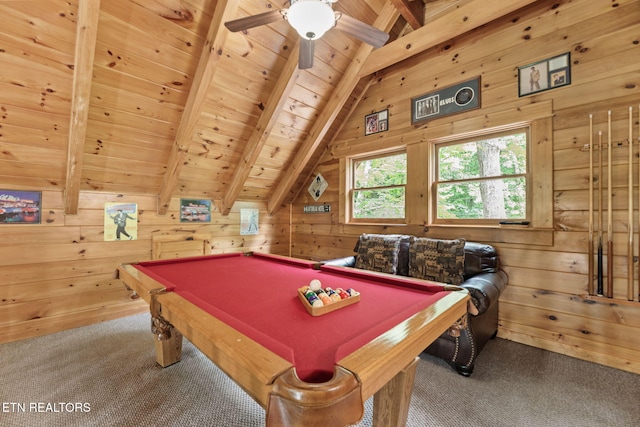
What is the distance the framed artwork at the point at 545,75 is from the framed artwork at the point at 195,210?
12.3 ft

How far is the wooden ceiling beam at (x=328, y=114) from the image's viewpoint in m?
2.81

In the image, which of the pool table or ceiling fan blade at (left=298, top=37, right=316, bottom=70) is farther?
ceiling fan blade at (left=298, top=37, right=316, bottom=70)

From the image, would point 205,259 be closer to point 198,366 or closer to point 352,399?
point 198,366

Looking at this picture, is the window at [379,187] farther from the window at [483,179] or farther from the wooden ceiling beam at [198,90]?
the wooden ceiling beam at [198,90]

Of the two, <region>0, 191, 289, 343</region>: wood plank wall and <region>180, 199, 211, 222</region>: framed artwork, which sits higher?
<region>180, 199, 211, 222</region>: framed artwork

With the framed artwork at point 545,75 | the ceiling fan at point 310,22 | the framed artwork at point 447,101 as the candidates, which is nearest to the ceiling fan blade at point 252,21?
the ceiling fan at point 310,22

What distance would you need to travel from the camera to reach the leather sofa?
5.88ft

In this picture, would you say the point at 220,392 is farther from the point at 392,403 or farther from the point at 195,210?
the point at 195,210

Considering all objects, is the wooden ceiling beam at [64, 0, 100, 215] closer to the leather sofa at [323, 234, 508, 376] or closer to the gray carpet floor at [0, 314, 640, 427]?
the gray carpet floor at [0, 314, 640, 427]

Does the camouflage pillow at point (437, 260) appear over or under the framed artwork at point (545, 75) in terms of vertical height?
under

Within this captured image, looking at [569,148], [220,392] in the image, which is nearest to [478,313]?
[220,392]

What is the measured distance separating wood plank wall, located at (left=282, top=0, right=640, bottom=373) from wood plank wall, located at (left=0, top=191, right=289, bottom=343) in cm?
351

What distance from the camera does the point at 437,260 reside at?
2391 millimetres

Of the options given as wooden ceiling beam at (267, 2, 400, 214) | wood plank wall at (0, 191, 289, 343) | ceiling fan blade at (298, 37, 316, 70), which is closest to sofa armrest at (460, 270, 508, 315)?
ceiling fan blade at (298, 37, 316, 70)
